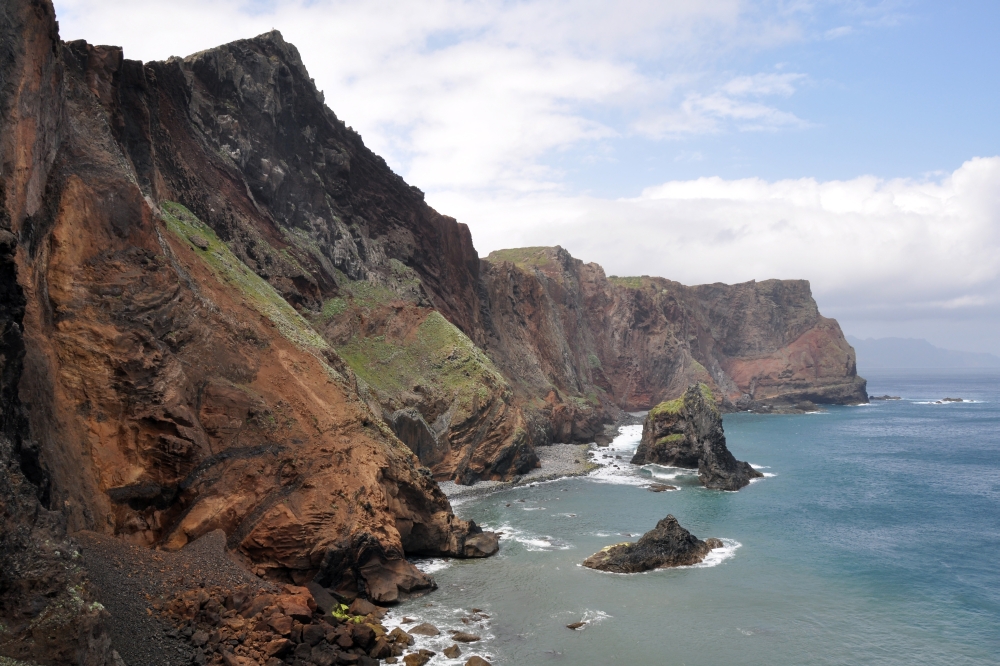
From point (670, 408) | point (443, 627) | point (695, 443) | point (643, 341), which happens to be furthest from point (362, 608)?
point (643, 341)

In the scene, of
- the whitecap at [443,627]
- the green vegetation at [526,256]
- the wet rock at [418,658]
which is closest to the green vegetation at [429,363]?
the whitecap at [443,627]

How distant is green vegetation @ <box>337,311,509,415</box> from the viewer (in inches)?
2212

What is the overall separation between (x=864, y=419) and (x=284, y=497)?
372 ft

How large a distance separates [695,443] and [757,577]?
33226 mm

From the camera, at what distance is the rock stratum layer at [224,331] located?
23938 millimetres

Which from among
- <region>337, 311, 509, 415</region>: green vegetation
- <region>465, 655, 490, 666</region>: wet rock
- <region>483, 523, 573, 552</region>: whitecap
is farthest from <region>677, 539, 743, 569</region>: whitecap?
<region>337, 311, 509, 415</region>: green vegetation

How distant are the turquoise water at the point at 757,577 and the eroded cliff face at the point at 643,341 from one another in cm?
2922

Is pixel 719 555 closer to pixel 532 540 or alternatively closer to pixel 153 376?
pixel 532 540

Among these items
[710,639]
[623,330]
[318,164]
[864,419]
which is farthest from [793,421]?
[710,639]

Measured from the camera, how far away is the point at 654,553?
36875 mm

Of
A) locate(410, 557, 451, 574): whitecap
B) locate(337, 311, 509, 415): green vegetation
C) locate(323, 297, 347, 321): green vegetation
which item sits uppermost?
locate(323, 297, 347, 321): green vegetation

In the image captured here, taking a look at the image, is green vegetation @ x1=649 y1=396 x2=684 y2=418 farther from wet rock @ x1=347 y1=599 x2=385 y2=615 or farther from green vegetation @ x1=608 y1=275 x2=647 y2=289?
green vegetation @ x1=608 y1=275 x2=647 y2=289

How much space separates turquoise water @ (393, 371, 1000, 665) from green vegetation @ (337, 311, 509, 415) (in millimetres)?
10142

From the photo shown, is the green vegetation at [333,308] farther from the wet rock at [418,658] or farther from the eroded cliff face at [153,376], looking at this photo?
the wet rock at [418,658]
